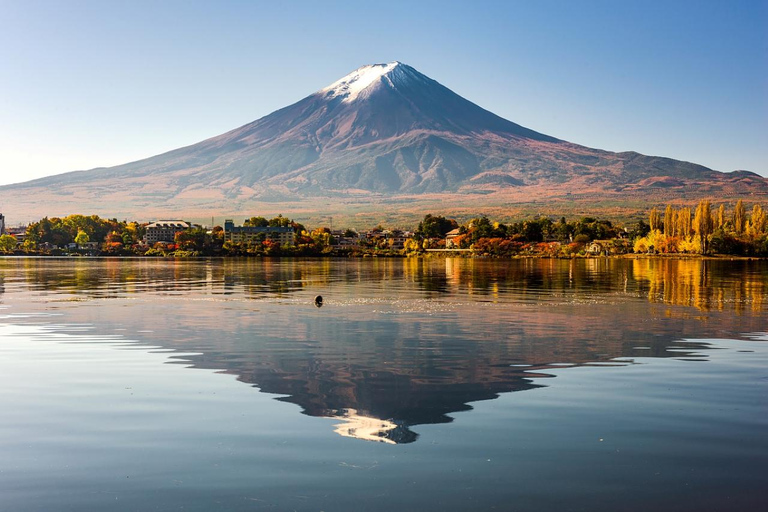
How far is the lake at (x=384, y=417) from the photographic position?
8680 millimetres

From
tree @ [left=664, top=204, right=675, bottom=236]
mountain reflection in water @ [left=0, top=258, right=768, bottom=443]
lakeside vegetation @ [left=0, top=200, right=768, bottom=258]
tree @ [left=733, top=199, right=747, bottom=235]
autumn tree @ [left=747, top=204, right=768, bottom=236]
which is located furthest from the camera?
tree @ [left=664, top=204, right=675, bottom=236]

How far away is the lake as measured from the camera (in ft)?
28.5

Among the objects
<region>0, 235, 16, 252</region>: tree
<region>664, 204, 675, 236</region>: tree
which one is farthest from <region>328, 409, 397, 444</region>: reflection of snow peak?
<region>0, 235, 16, 252</region>: tree

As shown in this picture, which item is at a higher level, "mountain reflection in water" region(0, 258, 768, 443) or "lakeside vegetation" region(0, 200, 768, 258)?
"lakeside vegetation" region(0, 200, 768, 258)

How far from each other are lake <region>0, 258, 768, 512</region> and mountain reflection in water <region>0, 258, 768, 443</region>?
0.12m

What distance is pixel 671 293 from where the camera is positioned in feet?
142

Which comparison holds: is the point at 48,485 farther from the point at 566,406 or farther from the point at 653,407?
the point at 653,407

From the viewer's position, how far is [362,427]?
11.3 metres

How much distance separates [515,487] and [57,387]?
33.0ft

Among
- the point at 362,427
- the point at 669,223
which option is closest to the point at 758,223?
the point at 669,223

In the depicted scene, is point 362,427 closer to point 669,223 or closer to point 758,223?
point 669,223

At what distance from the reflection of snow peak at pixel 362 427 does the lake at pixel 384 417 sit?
6cm

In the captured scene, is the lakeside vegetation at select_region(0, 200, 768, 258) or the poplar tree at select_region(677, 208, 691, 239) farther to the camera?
the poplar tree at select_region(677, 208, 691, 239)

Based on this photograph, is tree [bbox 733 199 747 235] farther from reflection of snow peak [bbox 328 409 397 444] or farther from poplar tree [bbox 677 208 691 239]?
reflection of snow peak [bbox 328 409 397 444]
